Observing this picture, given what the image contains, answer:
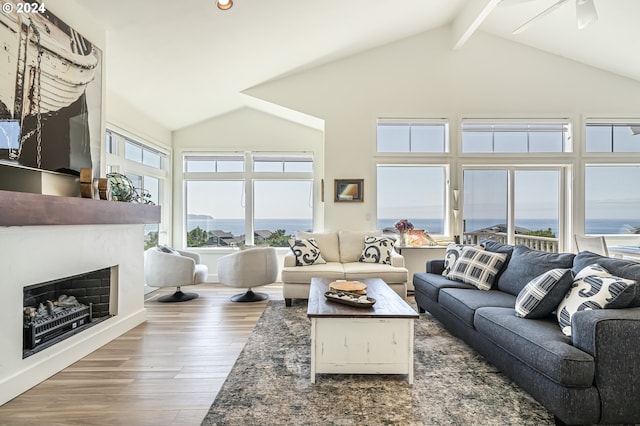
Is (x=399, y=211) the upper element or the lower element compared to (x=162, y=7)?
lower

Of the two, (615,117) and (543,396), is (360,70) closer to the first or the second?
(615,117)

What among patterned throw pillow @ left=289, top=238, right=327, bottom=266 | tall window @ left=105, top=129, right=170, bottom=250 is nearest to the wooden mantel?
tall window @ left=105, top=129, right=170, bottom=250

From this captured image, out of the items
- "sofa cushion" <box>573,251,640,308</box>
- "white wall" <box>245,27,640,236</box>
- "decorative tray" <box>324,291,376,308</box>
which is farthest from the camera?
"white wall" <box>245,27,640,236</box>

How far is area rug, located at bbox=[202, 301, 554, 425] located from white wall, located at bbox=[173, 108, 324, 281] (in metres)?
3.35

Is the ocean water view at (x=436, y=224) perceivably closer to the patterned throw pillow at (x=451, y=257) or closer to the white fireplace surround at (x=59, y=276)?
the patterned throw pillow at (x=451, y=257)

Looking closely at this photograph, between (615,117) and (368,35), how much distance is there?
13.4 ft

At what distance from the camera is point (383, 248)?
4.37m

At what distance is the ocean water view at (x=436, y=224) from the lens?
5.01 metres

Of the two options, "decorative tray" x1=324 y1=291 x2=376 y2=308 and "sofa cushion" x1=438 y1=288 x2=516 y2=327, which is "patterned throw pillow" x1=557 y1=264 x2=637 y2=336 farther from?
"decorative tray" x1=324 y1=291 x2=376 y2=308

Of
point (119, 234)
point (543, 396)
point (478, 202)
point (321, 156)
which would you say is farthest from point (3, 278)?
point (478, 202)

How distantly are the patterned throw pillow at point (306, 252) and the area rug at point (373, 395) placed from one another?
157 centimetres

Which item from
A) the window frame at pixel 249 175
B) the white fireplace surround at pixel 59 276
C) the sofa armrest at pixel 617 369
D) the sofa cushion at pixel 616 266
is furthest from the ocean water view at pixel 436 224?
the sofa armrest at pixel 617 369

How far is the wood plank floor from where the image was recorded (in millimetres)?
1830

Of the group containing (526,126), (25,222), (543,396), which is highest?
(526,126)
